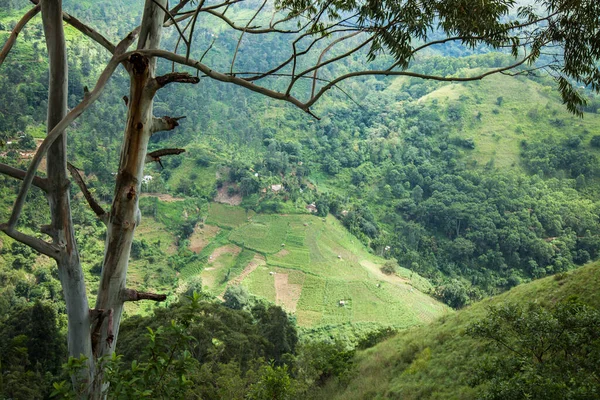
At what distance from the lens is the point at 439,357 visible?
834cm

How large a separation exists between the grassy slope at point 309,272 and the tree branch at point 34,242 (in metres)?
25.3

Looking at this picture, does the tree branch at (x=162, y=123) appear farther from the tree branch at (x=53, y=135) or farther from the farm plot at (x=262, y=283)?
the farm plot at (x=262, y=283)

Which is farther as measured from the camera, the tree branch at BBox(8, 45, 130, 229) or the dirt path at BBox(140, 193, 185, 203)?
the dirt path at BBox(140, 193, 185, 203)

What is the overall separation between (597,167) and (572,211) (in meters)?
8.17

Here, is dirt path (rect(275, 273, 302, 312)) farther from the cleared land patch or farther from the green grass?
the cleared land patch

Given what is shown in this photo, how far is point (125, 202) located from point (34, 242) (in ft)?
1.36

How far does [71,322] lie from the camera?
1966 mm

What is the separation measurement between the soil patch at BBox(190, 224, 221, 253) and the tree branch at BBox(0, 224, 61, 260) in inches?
1278

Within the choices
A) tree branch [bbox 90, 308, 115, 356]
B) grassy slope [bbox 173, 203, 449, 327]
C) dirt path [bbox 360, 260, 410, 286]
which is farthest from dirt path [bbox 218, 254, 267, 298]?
tree branch [bbox 90, 308, 115, 356]

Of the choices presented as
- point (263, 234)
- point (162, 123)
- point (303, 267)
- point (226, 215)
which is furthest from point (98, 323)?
point (226, 215)

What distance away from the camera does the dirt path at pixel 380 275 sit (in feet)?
106

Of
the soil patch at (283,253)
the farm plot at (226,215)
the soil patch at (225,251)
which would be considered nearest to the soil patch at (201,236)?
the farm plot at (226,215)

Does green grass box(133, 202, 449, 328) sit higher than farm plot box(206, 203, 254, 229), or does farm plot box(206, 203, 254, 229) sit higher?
farm plot box(206, 203, 254, 229)

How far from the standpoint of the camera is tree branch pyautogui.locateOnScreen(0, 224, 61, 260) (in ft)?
5.93
